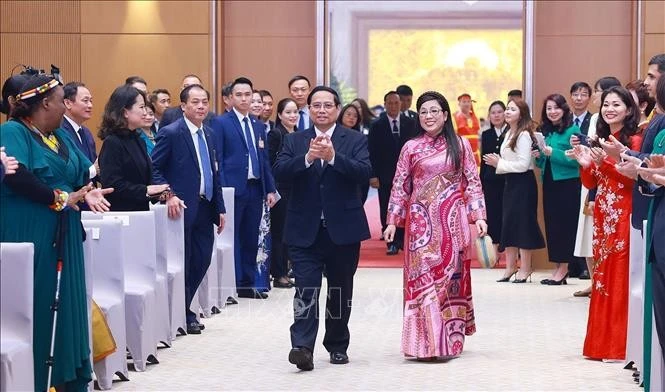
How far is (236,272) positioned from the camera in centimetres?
1032

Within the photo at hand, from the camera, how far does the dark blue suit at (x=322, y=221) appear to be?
6.79m

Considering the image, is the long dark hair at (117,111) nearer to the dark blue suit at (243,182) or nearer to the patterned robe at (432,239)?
the patterned robe at (432,239)

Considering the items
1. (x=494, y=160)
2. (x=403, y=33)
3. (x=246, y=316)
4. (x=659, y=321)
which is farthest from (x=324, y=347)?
(x=403, y=33)

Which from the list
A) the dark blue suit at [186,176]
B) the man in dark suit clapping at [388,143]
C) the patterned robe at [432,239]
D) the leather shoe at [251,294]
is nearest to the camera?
the patterned robe at [432,239]

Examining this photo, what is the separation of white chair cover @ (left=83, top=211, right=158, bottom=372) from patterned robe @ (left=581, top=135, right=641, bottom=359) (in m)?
2.46

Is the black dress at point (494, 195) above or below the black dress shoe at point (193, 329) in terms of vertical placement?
above

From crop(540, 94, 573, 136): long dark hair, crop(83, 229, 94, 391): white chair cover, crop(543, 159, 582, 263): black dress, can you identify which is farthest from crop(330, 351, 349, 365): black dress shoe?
crop(543, 159, 582, 263): black dress

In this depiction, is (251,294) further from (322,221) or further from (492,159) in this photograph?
(322,221)

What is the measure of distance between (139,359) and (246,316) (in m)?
2.30

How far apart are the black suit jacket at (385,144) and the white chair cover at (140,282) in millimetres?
6673

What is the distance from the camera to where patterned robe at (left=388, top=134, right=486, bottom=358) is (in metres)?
7.14

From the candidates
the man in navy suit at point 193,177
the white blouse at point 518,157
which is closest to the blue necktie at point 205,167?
the man in navy suit at point 193,177

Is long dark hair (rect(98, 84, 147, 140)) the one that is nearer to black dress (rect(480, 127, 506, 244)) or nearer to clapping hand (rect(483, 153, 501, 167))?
clapping hand (rect(483, 153, 501, 167))

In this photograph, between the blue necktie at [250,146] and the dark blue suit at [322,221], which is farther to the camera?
the blue necktie at [250,146]
